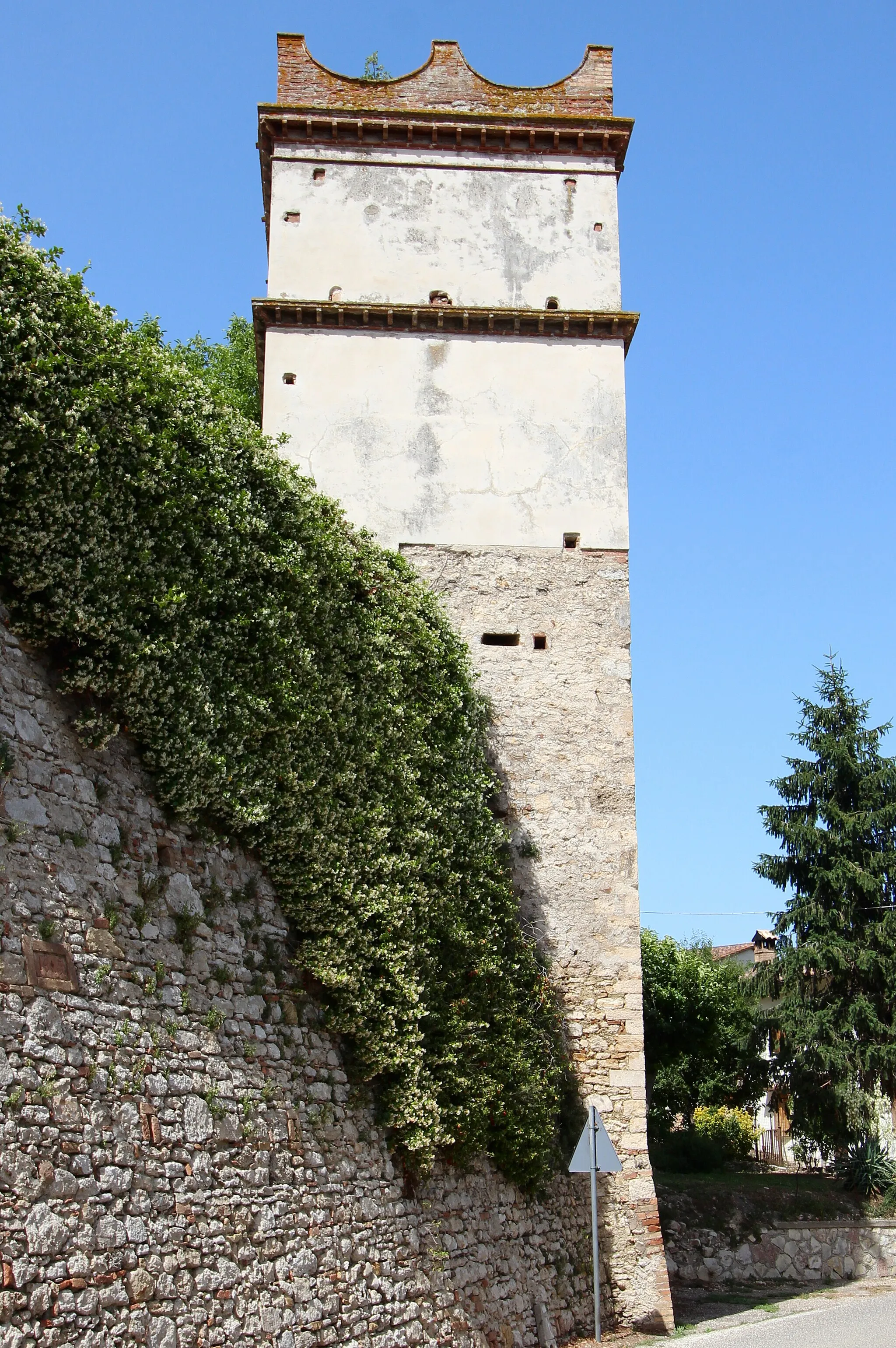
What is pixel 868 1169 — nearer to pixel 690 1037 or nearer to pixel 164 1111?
pixel 690 1037

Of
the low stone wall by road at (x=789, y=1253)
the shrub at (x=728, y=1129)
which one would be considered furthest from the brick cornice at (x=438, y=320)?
the shrub at (x=728, y=1129)

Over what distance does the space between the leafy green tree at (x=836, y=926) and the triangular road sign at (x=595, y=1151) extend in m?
10.4

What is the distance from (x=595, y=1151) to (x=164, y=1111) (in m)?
5.24

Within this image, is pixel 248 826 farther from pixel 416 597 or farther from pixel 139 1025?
pixel 416 597

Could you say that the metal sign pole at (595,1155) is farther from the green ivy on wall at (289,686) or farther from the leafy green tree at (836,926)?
the leafy green tree at (836,926)

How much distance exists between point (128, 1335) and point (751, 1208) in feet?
44.5

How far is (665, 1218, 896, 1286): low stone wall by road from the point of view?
16.8 meters

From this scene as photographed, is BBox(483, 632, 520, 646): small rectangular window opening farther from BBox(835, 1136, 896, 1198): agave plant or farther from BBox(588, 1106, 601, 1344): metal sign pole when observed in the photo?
BBox(835, 1136, 896, 1198): agave plant

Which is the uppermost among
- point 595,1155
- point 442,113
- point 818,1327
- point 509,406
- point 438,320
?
point 442,113

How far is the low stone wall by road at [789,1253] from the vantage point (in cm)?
1677

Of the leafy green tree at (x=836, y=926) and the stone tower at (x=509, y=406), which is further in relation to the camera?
the leafy green tree at (x=836, y=926)

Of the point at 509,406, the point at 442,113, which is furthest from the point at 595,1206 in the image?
the point at 442,113

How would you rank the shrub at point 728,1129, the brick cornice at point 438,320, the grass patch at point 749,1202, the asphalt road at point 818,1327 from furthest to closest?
1. the shrub at point 728,1129
2. the grass patch at point 749,1202
3. the brick cornice at point 438,320
4. the asphalt road at point 818,1327

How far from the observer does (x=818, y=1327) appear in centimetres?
1261
